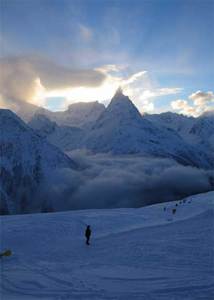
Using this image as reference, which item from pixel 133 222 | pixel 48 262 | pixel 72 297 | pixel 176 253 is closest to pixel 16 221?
pixel 133 222

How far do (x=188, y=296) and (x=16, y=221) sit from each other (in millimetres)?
25742

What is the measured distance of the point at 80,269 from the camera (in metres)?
20.2

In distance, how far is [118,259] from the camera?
2194 cm

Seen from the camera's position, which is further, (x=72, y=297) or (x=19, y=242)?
(x=19, y=242)

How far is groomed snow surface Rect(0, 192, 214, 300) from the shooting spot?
16094 mm

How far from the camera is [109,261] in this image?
855 inches

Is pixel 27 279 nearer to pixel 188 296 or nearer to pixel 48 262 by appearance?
pixel 48 262

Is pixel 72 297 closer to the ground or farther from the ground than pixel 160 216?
closer to the ground

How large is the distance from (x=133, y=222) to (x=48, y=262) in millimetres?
16511

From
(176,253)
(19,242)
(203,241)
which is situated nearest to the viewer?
(176,253)

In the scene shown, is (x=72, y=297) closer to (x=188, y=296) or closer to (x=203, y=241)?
(x=188, y=296)

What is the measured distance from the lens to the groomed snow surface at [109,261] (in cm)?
1609

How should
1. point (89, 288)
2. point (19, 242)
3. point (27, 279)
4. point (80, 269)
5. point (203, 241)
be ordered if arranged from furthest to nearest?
point (19, 242) → point (203, 241) → point (80, 269) → point (27, 279) → point (89, 288)

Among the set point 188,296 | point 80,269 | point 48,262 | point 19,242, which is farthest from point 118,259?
point 19,242
